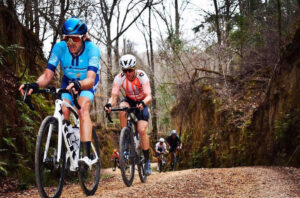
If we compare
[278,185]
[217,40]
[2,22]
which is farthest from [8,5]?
[217,40]

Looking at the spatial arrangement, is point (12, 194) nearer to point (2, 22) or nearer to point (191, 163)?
point (2, 22)

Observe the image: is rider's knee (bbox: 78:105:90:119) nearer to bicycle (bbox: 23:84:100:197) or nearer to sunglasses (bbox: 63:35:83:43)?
bicycle (bbox: 23:84:100:197)

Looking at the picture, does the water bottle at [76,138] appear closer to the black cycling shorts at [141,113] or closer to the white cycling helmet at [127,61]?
the white cycling helmet at [127,61]

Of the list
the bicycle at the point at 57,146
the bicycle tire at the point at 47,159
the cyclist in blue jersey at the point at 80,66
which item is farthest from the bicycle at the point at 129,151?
the bicycle tire at the point at 47,159

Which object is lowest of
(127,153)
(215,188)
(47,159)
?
(215,188)

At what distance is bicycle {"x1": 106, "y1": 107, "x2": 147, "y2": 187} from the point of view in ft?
21.6

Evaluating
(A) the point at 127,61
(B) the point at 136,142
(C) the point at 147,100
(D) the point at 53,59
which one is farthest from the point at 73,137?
(B) the point at 136,142

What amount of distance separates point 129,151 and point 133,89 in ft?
4.44

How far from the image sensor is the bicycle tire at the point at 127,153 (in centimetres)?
655

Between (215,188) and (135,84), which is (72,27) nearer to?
(135,84)

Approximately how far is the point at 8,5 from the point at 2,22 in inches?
21.5

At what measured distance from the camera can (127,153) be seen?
6.91 m

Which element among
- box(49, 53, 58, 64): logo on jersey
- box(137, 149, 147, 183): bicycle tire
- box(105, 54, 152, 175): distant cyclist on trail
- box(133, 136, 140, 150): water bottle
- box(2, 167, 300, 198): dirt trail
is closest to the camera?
box(49, 53, 58, 64): logo on jersey

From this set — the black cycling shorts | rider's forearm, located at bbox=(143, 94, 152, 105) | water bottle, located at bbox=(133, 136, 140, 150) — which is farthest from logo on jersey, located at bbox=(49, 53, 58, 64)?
water bottle, located at bbox=(133, 136, 140, 150)
